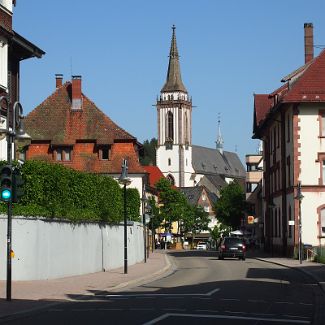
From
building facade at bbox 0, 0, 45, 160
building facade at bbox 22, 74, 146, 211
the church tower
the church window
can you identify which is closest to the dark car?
the church window

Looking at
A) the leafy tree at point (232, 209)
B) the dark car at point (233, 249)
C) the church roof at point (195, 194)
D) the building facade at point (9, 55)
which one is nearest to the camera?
the building facade at point (9, 55)

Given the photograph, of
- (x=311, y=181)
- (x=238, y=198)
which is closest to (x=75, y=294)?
(x=311, y=181)

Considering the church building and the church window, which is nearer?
the church window

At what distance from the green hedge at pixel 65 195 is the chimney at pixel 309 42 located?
96.2 ft

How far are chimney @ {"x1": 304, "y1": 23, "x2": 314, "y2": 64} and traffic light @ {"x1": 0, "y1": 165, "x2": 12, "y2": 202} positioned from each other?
157 ft

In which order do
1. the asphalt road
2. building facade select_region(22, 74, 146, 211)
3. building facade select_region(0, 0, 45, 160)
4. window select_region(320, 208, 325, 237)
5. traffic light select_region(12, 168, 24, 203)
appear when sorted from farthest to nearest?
1. building facade select_region(22, 74, 146, 211)
2. window select_region(320, 208, 325, 237)
3. building facade select_region(0, 0, 45, 160)
4. traffic light select_region(12, 168, 24, 203)
5. the asphalt road

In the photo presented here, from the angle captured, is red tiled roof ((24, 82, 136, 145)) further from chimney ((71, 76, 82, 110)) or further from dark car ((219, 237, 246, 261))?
dark car ((219, 237, 246, 261))

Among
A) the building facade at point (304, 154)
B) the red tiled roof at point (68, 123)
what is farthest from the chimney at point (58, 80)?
the building facade at point (304, 154)

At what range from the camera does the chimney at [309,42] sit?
64875 millimetres

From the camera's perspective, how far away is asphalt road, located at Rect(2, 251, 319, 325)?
1610 centimetres

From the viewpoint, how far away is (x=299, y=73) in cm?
5909

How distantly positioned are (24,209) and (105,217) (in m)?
10.6

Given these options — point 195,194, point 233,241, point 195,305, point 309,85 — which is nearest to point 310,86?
point 309,85

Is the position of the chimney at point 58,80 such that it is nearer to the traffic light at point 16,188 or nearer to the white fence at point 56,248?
the white fence at point 56,248
